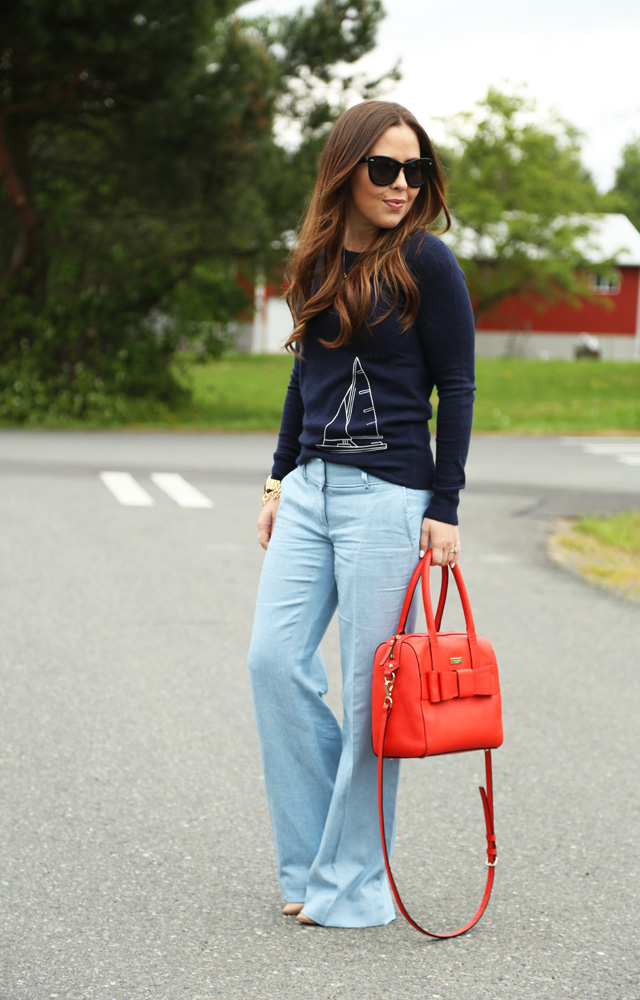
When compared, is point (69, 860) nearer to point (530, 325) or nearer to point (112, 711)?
point (112, 711)

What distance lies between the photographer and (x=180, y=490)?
1102 centimetres

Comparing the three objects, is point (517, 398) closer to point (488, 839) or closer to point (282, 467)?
point (282, 467)

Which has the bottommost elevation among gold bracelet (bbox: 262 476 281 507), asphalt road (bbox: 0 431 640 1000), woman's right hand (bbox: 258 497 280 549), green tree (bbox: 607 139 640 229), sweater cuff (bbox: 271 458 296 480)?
asphalt road (bbox: 0 431 640 1000)

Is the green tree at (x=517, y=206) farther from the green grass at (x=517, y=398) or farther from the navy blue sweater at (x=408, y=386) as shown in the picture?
the navy blue sweater at (x=408, y=386)

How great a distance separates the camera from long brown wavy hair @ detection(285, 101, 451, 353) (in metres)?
2.65

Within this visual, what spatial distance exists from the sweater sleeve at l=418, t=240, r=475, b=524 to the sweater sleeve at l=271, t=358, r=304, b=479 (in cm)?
39

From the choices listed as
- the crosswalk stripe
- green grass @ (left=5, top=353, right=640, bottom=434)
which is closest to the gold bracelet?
the crosswalk stripe

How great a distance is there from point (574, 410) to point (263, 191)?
8394 millimetres

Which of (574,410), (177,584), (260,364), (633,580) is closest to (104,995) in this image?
(177,584)

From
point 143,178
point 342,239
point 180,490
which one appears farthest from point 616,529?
point 143,178

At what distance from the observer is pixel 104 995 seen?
250 cm

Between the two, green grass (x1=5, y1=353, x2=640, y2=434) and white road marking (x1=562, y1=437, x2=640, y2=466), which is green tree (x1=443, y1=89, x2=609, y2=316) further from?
white road marking (x1=562, y1=437, x2=640, y2=466)

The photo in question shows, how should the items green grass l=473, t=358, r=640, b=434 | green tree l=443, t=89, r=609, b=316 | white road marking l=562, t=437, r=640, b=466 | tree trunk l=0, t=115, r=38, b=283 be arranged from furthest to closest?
green tree l=443, t=89, r=609, b=316 < green grass l=473, t=358, r=640, b=434 < tree trunk l=0, t=115, r=38, b=283 < white road marking l=562, t=437, r=640, b=466

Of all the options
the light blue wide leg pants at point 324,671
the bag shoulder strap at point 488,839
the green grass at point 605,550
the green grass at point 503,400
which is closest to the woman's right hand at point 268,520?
the light blue wide leg pants at point 324,671
